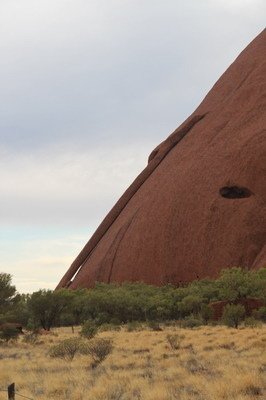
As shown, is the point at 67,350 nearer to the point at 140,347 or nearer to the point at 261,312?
the point at 140,347

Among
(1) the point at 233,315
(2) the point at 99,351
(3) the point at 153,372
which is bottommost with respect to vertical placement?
(3) the point at 153,372

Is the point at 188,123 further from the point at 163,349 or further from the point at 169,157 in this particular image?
the point at 163,349

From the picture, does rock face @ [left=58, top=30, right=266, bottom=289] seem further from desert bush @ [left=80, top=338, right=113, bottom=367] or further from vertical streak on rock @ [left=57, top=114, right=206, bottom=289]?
desert bush @ [left=80, top=338, right=113, bottom=367]

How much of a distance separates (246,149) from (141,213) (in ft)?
34.5

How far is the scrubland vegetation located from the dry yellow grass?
0.03 m

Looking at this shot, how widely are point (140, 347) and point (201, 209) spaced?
26.4 metres

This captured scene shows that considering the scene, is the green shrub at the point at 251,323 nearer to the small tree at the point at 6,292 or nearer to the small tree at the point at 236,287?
the small tree at the point at 236,287

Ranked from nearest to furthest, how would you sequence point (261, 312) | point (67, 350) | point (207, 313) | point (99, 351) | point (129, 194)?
point (99, 351), point (67, 350), point (261, 312), point (207, 313), point (129, 194)

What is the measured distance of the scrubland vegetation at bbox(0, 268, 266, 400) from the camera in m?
12.2

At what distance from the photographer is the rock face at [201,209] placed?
45.9 meters

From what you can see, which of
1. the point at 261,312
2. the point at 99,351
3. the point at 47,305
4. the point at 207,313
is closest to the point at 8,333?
the point at 47,305

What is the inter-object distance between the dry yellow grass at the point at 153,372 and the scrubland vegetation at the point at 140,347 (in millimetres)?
27

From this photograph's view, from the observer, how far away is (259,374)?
12969 millimetres

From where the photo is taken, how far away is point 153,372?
14883 mm
